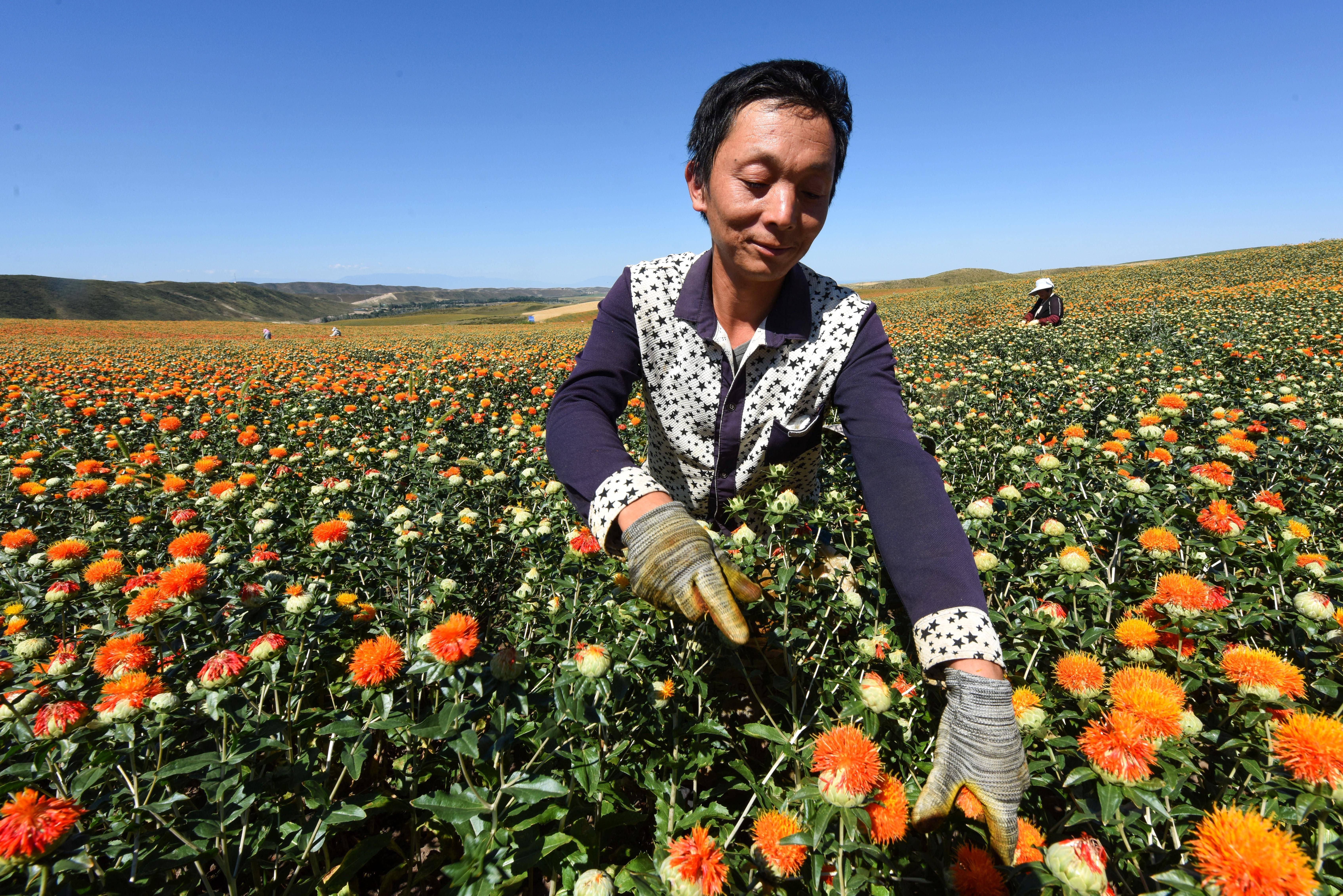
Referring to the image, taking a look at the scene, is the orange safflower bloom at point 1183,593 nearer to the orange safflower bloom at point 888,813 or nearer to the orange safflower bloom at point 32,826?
the orange safflower bloom at point 888,813

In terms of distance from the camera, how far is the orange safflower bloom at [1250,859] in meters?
0.76

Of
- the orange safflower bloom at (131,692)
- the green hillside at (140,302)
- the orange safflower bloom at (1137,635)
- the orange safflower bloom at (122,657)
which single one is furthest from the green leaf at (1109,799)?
the green hillside at (140,302)

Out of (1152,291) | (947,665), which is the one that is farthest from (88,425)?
(1152,291)

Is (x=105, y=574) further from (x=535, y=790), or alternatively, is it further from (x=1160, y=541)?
(x=1160, y=541)

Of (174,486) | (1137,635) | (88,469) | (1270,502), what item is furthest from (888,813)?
(88,469)

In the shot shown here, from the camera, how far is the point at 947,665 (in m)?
1.09

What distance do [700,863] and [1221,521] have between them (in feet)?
6.28

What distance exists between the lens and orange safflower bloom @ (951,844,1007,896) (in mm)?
1070

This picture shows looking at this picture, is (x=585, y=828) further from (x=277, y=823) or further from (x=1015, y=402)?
(x=1015, y=402)

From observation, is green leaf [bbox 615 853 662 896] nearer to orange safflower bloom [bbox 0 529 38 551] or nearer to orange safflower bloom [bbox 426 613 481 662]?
orange safflower bloom [bbox 426 613 481 662]

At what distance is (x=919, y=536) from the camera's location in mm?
1248

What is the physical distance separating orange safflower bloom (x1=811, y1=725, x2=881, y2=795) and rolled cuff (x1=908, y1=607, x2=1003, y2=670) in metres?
0.21

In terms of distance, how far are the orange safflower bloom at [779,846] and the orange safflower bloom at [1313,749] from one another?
86 cm

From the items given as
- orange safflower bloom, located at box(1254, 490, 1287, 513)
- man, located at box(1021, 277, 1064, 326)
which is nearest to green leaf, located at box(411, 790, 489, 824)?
orange safflower bloom, located at box(1254, 490, 1287, 513)
